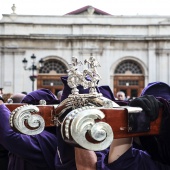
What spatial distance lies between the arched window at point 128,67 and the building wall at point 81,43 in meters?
0.37

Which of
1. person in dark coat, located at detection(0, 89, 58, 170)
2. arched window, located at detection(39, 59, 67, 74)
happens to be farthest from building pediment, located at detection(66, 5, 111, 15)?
person in dark coat, located at detection(0, 89, 58, 170)

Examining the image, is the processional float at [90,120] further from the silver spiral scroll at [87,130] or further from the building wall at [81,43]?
the building wall at [81,43]

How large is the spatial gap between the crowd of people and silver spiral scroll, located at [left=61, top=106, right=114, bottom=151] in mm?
173

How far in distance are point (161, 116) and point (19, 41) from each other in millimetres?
25994

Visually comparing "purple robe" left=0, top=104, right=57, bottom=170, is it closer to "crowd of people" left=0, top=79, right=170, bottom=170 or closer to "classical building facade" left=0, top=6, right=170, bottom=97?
"crowd of people" left=0, top=79, right=170, bottom=170

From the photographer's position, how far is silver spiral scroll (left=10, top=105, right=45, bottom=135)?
2.02 m

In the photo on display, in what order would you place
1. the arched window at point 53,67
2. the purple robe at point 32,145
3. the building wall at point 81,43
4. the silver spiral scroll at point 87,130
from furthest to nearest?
the arched window at point 53,67
the building wall at point 81,43
the purple robe at point 32,145
the silver spiral scroll at point 87,130

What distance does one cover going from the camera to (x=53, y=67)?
27.9 meters

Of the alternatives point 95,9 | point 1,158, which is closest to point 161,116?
point 1,158

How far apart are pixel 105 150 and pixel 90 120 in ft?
2.90

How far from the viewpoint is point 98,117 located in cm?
157

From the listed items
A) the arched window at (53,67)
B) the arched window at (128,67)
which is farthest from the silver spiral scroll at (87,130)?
the arched window at (128,67)

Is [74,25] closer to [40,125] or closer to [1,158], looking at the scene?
[1,158]

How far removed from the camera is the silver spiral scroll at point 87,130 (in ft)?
4.90
